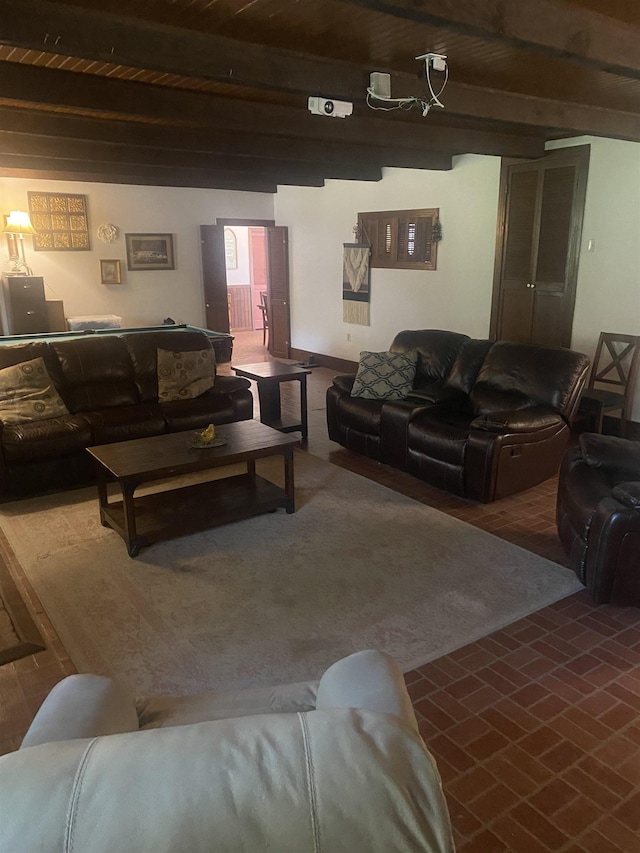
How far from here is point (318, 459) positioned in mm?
5121

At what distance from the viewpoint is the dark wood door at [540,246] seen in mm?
5680

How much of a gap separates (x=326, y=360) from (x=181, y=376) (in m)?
4.28

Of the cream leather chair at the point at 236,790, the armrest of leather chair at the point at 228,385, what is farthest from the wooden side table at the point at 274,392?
the cream leather chair at the point at 236,790

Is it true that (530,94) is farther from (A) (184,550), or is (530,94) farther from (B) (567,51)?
(A) (184,550)

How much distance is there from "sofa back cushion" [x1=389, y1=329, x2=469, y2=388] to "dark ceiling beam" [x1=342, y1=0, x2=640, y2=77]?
7.75 ft

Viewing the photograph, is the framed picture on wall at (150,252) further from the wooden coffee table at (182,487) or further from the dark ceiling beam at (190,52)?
the wooden coffee table at (182,487)

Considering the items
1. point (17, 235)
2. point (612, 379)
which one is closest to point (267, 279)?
point (17, 235)

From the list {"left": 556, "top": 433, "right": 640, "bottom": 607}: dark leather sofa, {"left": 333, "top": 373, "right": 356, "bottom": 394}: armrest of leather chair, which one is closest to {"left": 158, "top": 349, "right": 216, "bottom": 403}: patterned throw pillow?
{"left": 333, "top": 373, "right": 356, "bottom": 394}: armrest of leather chair

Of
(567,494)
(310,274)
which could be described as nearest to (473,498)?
(567,494)

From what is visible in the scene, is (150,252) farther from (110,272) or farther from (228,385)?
(228,385)

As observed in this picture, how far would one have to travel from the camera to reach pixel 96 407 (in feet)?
16.0

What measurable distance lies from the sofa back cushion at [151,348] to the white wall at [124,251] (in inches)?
150

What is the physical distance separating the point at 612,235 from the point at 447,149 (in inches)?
63.0

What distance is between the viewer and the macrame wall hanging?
8156 mm
